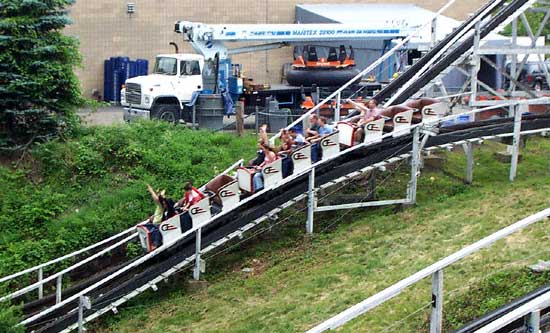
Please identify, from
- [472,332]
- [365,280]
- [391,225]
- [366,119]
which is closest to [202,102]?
[366,119]

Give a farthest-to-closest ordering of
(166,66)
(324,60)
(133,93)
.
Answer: (324,60), (166,66), (133,93)

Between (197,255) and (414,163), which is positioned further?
(414,163)

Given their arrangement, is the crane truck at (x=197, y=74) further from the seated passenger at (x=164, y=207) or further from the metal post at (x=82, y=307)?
the metal post at (x=82, y=307)

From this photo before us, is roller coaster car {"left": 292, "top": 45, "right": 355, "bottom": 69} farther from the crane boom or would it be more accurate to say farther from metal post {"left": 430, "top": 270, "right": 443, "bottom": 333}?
metal post {"left": 430, "top": 270, "right": 443, "bottom": 333}

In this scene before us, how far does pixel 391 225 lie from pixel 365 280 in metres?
3.24

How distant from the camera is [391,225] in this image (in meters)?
18.3

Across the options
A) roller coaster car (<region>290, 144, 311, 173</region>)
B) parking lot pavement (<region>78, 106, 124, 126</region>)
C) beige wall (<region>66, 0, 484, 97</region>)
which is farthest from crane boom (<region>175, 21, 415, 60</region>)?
roller coaster car (<region>290, 144, 311, 173</region>)

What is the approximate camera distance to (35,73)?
899 inches

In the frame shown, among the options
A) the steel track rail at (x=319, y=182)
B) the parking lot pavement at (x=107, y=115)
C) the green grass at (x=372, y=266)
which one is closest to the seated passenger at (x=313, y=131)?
the steel track rail at (x=319, y=182)

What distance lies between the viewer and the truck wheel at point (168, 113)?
28516 millimetres

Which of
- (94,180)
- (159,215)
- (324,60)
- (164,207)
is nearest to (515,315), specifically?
(164,207)

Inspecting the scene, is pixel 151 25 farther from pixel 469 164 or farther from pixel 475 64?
pixel 469 164

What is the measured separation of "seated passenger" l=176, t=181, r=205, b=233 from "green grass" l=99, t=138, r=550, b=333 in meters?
1.31

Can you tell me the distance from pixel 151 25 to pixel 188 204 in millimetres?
22944
